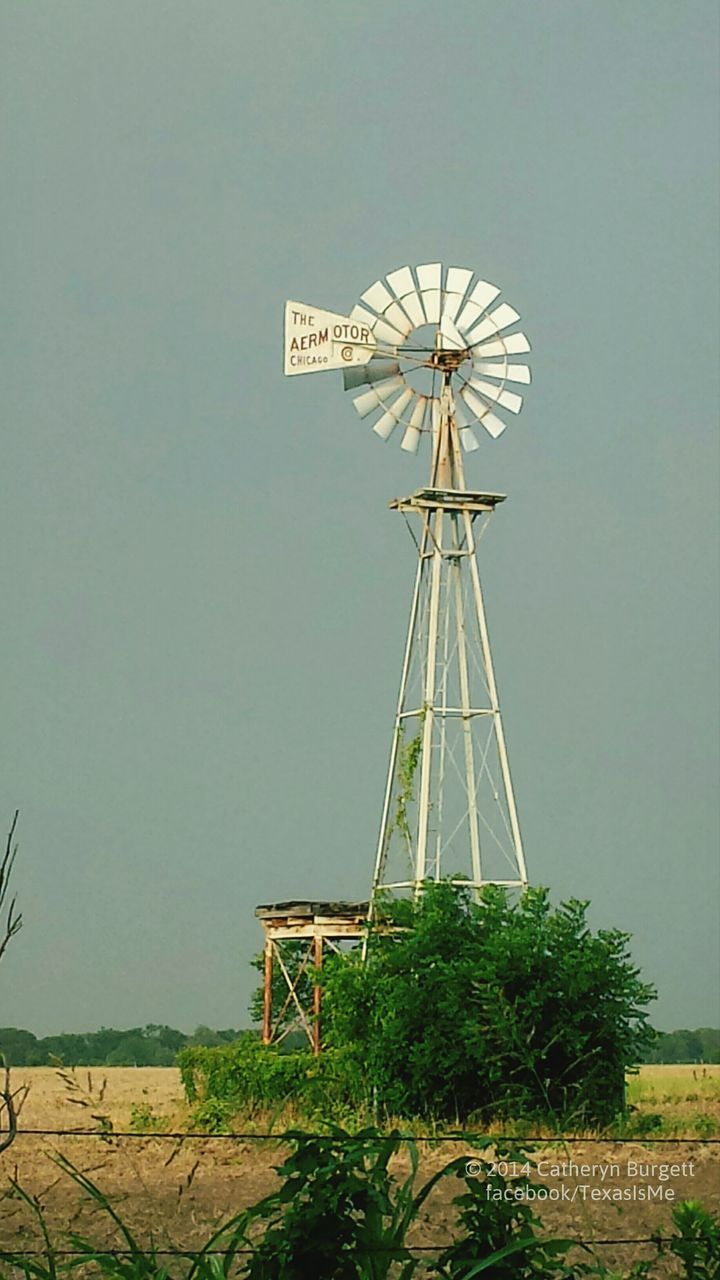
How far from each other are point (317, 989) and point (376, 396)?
7.16 m

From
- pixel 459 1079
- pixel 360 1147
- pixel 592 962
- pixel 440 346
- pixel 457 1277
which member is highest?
pixel 440 346

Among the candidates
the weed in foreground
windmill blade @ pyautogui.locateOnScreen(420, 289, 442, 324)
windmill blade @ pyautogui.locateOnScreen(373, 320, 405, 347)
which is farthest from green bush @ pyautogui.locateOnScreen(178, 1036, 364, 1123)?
the weed in foreground

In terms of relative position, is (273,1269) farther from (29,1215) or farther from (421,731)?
(421,731)

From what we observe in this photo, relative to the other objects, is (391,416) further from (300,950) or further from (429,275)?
(300,950)

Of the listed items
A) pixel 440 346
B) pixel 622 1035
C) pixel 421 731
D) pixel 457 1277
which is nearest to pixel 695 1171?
pixel 622 1035

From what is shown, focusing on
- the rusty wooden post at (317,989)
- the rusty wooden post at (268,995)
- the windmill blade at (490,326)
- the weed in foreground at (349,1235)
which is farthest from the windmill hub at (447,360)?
the weed in foreground at (349,1235)

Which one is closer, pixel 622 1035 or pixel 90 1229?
pixel 90 1229

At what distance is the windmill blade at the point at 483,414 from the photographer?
18109 mm

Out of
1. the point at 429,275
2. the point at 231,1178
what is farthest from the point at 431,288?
the point at 231,1178

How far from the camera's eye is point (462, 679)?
657 inches

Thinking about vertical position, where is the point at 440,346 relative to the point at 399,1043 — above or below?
above

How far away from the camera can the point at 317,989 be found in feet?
61.3

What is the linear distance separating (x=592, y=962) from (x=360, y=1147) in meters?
13.8

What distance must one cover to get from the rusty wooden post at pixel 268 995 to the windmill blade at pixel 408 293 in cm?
810
